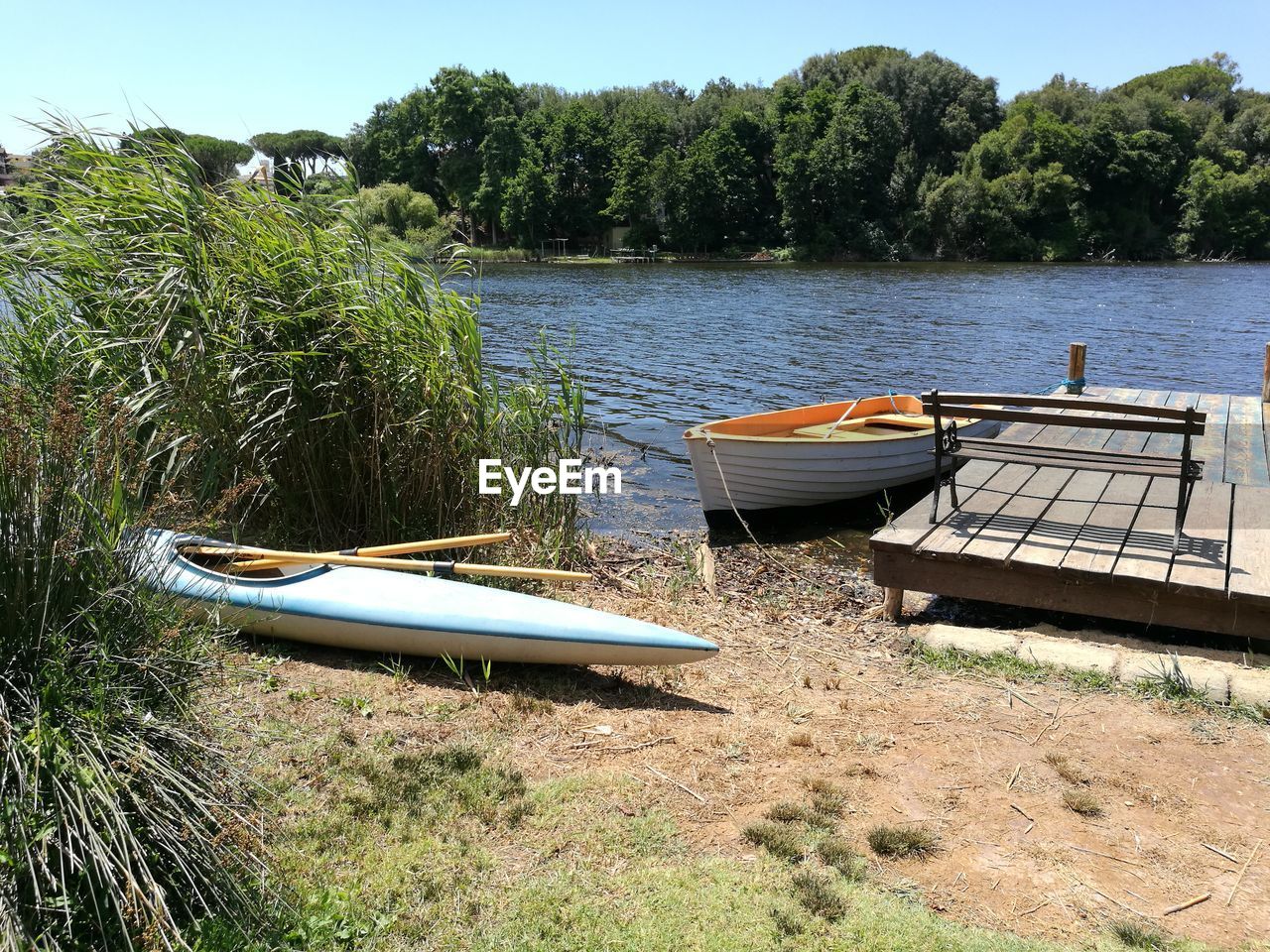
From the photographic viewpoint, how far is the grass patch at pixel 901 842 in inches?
120

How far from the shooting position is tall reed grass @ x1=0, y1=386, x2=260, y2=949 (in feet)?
6.65

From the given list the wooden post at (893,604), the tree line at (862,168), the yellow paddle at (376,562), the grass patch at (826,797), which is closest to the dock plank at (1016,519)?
the wooden post at (893,604)

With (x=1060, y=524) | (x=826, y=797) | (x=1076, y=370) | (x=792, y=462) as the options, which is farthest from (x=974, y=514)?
(x=1076, y=370)

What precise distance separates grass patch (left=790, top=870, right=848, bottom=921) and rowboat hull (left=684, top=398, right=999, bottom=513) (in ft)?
19.8

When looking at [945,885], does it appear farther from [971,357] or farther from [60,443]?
[971,357]

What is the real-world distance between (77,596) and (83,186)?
4030 mm

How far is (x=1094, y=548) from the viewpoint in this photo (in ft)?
18.9

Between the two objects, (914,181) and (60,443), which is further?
(914,181)

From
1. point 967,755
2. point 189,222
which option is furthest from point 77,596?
point 189,222

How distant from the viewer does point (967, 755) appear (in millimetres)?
3738

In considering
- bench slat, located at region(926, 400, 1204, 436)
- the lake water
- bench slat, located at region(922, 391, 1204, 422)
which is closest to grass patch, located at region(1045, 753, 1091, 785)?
bench slat, located at region(922, 391, 1204, 422)

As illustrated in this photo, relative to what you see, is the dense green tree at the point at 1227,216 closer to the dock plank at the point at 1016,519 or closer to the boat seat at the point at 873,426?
the boat seat at the point at 873,426

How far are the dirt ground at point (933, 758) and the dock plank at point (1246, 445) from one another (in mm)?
4454

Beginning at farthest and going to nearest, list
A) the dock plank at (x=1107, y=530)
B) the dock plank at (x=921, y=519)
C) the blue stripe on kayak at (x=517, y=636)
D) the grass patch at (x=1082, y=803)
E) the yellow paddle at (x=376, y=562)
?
the dock plank at (x=921, y=519)
the dock plank at (x=1107, y=530)
the yellow paddle at (x=376, y=562)
the blue stripe on kayak at (x=517, y=636)
the grass patch at (x=1082, y=803)
